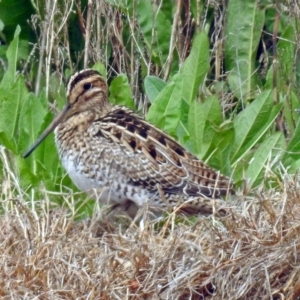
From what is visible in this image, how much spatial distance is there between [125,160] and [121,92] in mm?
842

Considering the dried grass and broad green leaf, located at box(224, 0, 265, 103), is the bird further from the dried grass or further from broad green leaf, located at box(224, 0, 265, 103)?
broad green leaf, located at box(224, 0, 265, 103)

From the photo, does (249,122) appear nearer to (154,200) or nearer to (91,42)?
(154,200)

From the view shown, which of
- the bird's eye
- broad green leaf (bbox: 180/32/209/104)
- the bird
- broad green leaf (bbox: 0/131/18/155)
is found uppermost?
→ broad green leaf (bbox: 180/32/209/104)

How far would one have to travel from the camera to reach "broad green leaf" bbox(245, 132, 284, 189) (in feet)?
15.7

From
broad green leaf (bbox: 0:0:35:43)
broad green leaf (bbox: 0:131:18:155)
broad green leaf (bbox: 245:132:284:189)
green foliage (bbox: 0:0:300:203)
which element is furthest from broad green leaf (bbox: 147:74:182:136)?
broad green leaf (bbox: 0:0:35:43)

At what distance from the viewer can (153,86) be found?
17.5 ft

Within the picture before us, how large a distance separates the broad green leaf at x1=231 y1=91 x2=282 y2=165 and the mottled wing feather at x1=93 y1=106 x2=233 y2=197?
0.41 meters

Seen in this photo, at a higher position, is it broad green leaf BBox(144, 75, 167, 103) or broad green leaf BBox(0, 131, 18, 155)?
broad green leaf BBox(144, 75, 167, 103)

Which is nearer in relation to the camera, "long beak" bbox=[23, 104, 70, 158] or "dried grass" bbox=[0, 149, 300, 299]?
"dried grass" bbox=[0, 149, 300, 299]

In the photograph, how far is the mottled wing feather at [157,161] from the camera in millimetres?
4535

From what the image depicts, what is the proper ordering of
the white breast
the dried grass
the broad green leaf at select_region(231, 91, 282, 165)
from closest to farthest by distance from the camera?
the dried grass → the white breast → the broad green leaf at select_region(231, 91, 282, 165)

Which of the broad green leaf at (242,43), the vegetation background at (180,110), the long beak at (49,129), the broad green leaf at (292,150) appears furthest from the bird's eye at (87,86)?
the broad green leaf at (242,43)

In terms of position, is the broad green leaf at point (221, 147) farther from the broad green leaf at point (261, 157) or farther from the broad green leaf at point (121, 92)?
the broad green leaf at point (121, 92)

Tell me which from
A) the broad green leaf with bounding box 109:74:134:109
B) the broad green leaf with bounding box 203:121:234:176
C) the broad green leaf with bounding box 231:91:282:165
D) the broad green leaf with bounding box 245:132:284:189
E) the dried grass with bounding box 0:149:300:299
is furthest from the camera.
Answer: the broad green leaf with bounding box 109:74:134:109
